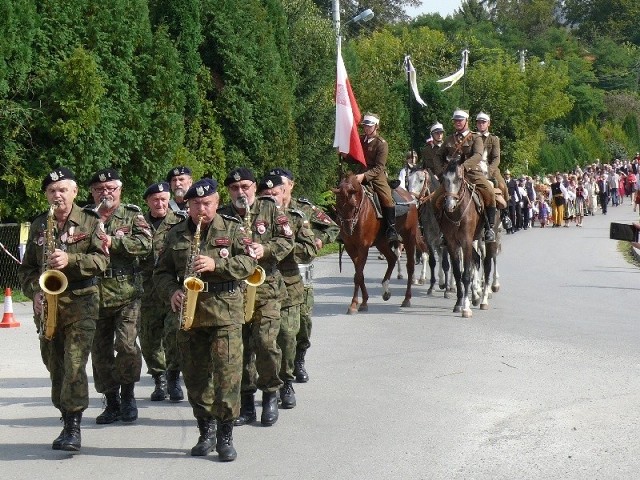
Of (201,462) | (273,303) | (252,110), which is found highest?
(252,110)

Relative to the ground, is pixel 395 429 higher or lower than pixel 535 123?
lower

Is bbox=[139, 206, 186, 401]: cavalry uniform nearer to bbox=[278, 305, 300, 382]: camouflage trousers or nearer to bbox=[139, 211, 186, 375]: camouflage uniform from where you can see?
bbox=[139, 211, 186, 375]: camouflage uniform

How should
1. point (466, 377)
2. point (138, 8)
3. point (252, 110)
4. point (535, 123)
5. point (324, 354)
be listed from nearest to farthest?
point (466, 377) < point (324, 354) < point (138, 8) < point (252, 110) < point (535, 123)

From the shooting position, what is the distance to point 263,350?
1012cm

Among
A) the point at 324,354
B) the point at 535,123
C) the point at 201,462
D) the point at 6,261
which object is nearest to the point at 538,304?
the point at 324,354

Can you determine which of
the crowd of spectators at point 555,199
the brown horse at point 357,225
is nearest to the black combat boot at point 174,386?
the brown horse at point 357,225

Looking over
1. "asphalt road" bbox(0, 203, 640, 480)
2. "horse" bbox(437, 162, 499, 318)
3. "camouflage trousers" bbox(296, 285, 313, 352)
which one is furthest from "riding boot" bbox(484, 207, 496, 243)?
"camouflage trousers" bbox(296, 285, 313, 352)

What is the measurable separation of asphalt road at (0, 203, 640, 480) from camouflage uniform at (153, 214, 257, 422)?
0.50 metres

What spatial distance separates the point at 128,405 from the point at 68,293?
1.50 metres

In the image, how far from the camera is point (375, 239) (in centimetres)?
1898

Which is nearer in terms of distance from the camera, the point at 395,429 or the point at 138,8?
the point at 395,429

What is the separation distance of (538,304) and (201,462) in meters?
10.7

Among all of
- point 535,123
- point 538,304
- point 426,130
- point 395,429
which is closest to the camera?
point 395,429

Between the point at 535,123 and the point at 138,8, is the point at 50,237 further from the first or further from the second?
the point at 535,123
